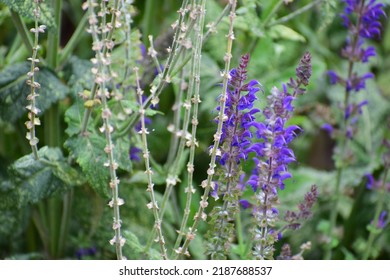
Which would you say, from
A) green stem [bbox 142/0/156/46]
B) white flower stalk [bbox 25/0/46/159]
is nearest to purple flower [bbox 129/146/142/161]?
white flower stalk [bbox 25/0/46/159]

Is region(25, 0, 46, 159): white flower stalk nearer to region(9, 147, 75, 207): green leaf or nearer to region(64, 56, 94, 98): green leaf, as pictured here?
region(9, 147, 75, 207): green leaf

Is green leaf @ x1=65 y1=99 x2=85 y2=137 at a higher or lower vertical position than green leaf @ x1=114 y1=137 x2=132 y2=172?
higher

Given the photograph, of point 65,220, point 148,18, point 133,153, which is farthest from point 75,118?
point 148,18

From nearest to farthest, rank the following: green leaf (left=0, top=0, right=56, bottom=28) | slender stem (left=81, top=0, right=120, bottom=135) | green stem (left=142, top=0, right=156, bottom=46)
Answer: slender stem (left=81, top=0, right=120, bottom=135) < green leaf (left=0, top=0, right=56, bottom=28) < green stem (left=142, top=0, right=156, bottom=46)

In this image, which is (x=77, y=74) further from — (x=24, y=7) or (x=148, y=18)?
(x=148, y=18)

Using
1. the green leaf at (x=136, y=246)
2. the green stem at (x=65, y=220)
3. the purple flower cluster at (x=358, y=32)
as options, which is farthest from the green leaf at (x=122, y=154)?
the purple flower cluster at (x=358, y=32)

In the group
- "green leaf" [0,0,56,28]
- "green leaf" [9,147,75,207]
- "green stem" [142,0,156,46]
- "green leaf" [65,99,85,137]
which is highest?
"green leaf" [0,0,56,28]

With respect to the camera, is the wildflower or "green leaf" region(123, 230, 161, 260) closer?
the wildflower
